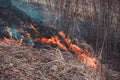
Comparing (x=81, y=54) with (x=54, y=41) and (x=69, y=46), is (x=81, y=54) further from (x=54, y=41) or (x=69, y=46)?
(x=54, y=41)

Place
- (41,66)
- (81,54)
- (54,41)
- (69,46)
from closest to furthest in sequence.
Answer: (41,66) → (81,54) → (69,46) → (54,41)

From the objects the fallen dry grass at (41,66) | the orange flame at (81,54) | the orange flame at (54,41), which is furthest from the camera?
the orange flame at (54,41)

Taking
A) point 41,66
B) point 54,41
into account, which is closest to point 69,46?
A: point 54,41

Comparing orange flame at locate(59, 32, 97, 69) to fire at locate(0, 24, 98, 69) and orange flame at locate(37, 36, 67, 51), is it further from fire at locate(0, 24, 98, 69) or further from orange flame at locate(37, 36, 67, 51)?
orange flame at locate(37, 36, 67, 51)

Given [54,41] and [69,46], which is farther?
[54,41]

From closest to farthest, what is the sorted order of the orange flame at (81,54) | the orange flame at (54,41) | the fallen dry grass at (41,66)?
the fallen dry grass at (41,66)
the orange flame at (81,54)
the orange flame at (54,41)

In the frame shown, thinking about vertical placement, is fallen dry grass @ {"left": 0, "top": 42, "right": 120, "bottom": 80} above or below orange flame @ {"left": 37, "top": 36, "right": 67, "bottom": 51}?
below

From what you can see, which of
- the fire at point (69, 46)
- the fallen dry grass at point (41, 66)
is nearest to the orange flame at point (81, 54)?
the fire at point (69, 46)

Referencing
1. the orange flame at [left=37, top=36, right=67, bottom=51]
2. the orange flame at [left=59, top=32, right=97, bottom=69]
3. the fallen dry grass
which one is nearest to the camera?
the fallen dry grass

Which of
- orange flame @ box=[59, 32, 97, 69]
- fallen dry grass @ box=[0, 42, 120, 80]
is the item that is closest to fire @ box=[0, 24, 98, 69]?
orange flame @ box=[59, 32, 97, 69]

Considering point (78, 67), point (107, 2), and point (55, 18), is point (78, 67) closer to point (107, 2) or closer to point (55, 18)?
point (107, 2)

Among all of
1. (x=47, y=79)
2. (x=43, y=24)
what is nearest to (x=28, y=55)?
(x=47, y=79)

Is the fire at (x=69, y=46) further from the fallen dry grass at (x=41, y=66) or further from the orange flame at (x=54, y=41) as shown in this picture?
the fallen dry grass at (x=41, y=66)

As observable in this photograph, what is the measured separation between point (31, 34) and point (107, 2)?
164 centimetres
